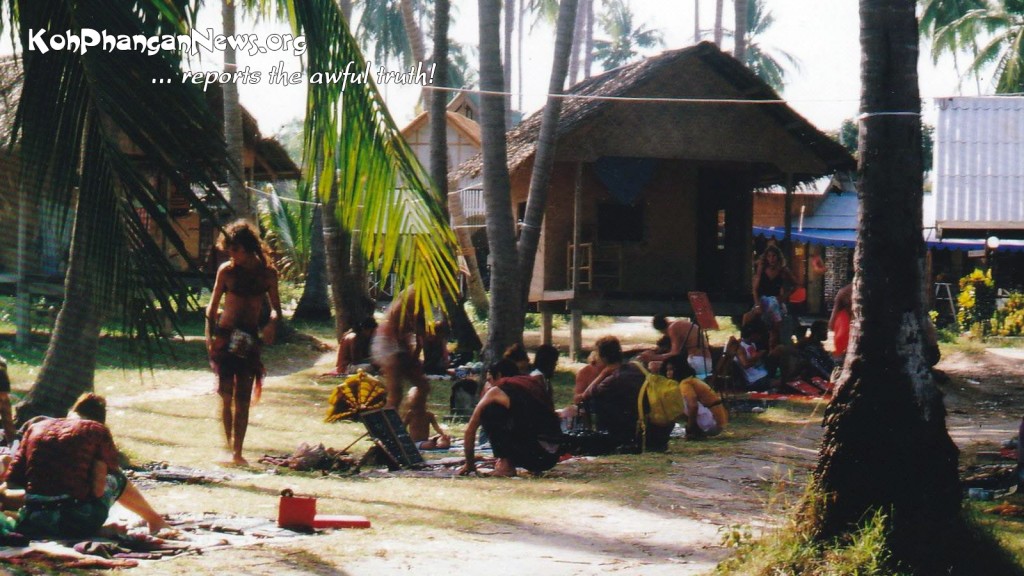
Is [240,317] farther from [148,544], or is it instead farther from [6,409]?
[148,544]

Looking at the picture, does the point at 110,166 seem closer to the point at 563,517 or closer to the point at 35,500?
the point at 35,500

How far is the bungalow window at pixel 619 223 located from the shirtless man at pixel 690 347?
7.36m

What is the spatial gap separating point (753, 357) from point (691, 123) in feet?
17.9

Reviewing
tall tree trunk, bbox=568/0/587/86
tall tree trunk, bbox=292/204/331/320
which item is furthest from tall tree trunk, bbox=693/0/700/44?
tall tree trunk, bbox=292/204/331/320

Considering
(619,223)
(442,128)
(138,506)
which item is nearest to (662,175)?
(619,223)

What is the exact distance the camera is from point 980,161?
16.3 metres

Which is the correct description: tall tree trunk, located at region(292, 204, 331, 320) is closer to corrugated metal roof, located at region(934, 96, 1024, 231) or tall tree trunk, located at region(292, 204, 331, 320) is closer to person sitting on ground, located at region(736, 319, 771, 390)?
person sitting on ground, located at region(736, 319, 771, 390)

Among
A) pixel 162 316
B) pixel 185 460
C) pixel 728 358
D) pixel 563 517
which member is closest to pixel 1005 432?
pixel 728 358

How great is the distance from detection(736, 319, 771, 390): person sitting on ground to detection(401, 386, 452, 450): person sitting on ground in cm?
572

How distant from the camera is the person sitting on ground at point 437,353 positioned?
674 inches

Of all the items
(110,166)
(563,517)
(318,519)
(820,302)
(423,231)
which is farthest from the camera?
(820,302)

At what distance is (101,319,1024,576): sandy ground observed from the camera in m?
6.56

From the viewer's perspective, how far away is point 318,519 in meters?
7.47

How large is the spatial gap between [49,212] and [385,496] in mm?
4352
